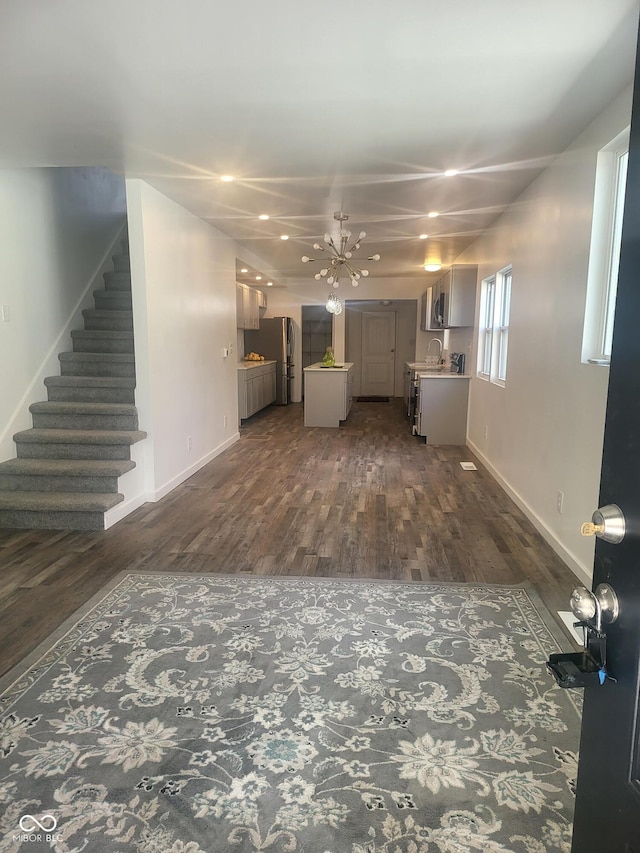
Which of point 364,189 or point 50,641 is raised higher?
point 364,189

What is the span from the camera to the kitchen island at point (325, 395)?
311 inches

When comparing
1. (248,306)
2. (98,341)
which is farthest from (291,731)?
(248,306)

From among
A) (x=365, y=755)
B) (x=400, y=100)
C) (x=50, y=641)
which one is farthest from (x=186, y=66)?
(x=365, y=755)

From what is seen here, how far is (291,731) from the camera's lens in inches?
70.7

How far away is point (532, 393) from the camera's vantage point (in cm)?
392

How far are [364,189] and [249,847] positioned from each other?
417 cm

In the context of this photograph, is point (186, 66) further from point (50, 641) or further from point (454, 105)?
point (50, 641)

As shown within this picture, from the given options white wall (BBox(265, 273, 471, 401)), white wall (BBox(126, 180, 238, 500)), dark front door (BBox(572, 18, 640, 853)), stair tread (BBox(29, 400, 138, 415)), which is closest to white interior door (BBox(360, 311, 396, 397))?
white wall (BBox(265, 273, 471, 401))

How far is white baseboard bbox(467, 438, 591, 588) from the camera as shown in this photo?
2893mm

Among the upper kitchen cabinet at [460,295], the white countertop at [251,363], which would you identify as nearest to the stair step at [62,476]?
the white countertop at [251,363]

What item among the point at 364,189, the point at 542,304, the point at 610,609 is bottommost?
the point at 610,609

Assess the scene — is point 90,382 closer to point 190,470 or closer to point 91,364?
point 91,364

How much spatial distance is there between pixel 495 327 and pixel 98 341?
157 inches

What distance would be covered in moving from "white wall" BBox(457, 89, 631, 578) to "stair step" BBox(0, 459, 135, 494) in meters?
3.04
